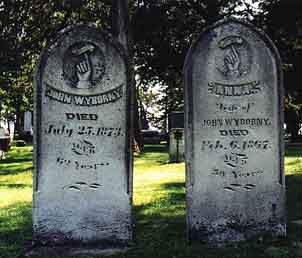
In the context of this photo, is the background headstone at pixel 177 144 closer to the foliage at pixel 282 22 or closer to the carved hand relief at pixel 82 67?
the foliage at pixel 282 22

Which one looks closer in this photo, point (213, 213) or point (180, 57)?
point (213, 213)

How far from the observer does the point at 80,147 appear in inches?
212

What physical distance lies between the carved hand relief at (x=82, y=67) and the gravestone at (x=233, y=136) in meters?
1.08

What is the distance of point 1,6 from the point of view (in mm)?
14914

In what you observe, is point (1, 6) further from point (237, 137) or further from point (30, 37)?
point (237, 137)

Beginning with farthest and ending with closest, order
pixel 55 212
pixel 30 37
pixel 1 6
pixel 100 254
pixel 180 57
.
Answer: pixel 180 57
pixel 30 37
pixel 1 6
pixel 55 212
pixel 100 254

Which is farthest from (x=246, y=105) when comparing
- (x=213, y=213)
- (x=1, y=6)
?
(x=1, y=6)

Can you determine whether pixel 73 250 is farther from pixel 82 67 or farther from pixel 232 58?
pixel 232 58

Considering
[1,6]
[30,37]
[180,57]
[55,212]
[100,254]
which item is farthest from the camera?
[180,57]

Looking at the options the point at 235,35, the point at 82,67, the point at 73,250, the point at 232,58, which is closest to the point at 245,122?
the point at 232,58

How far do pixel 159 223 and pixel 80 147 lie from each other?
1758 millimetres

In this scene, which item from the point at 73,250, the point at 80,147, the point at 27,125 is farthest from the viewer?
the point at 27,125

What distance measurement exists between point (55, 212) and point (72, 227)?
268 millimetres

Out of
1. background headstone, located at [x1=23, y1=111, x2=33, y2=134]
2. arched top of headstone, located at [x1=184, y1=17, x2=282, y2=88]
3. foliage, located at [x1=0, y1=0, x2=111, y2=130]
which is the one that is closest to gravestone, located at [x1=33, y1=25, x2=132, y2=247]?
arched top of headstone, located at [x1=184, y1=17, x2=282, y2=88]
